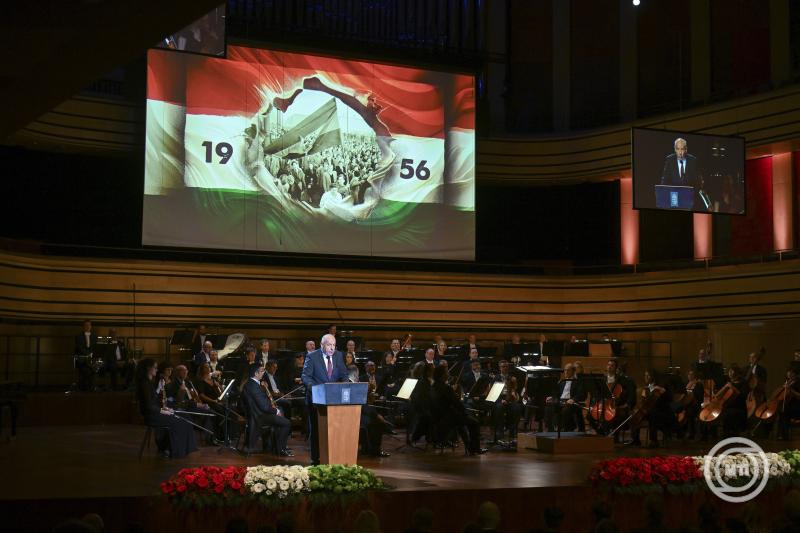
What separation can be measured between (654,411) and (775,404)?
1776mm

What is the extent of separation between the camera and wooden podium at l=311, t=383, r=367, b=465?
9.08m

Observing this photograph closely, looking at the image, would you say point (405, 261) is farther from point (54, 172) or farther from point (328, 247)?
point (54, 172)

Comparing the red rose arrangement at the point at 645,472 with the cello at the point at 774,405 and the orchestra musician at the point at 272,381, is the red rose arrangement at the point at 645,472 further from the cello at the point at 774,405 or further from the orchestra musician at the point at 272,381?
the cello at the point at 774,405

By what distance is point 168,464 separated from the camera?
1002 cm

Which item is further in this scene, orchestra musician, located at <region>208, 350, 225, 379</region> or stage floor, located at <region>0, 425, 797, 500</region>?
orchestra musician, located at <region>208, 350, 225, 379</region>

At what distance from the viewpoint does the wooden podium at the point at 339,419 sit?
9.08 metres

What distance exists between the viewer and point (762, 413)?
13.3m

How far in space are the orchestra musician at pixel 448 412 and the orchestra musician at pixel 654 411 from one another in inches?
103

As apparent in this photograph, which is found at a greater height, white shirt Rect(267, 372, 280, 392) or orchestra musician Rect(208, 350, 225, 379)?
orchestra musician Rect(208, 350, 225, 379)

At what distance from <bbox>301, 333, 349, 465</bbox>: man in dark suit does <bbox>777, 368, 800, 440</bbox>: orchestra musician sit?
702 centimetres

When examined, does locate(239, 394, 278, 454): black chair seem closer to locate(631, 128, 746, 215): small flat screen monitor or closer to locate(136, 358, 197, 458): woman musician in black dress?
locate(136, 358, 197, 458): woman musician in black dress

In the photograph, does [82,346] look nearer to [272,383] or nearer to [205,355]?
[205,355]

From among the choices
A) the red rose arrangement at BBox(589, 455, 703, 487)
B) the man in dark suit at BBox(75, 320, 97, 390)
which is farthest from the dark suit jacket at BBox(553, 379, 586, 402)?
the man in dark suit at BBox(75, 320, 97, 390)

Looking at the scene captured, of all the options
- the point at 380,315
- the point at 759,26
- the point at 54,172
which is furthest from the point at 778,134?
the point at 54,172
